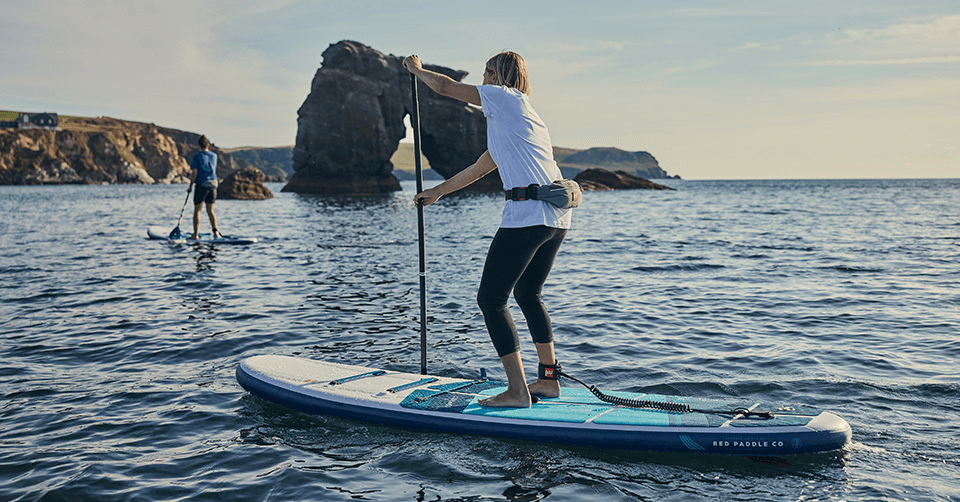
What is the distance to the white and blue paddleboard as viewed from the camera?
4.35 metres

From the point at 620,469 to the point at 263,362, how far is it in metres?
3.59

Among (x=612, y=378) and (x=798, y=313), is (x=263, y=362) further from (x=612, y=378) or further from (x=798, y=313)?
(x=798, y=313)

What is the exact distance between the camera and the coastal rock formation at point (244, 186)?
5825 centimetres

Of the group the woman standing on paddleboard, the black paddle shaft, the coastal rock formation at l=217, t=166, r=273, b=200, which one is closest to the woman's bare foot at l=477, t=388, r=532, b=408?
the woman standing on paddleboard

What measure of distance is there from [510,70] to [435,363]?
3797 mm

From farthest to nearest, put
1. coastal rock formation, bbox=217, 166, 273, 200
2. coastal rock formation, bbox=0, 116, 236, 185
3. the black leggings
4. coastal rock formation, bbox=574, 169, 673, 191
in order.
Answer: coastal rock formation, bbox=0, 116, 236, 185 < coastal rock formation, bbox=574, 169, 673, 191 < coastal rock formation, bbox=217, 166, 273, 200 < the black leggings

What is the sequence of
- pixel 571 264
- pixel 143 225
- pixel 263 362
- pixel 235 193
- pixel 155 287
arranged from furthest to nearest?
pixel 235 193 → pixel 143 225 → pixel 571 264 → pixel 155 287 → pixel 263 362

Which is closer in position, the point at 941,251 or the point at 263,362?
the point at 263,362

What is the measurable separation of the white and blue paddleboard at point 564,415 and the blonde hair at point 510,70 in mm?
2469

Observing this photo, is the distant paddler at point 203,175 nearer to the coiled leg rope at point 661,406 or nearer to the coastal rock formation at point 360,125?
the coiled leg rope at point 661,406

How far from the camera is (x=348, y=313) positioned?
9.95 meters

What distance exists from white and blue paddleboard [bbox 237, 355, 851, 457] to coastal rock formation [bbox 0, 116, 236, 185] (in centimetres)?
10787

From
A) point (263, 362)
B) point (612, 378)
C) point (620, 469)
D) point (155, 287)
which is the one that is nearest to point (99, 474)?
point (263, 362)

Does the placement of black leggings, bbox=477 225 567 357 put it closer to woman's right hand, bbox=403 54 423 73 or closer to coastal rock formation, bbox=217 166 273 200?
woman's right hand, bbox=403 54 423 73
